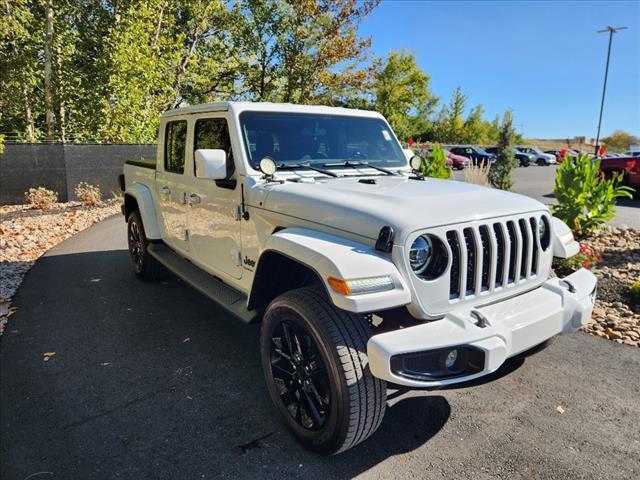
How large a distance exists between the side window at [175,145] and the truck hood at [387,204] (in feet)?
5.16

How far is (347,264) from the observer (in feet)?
7.37

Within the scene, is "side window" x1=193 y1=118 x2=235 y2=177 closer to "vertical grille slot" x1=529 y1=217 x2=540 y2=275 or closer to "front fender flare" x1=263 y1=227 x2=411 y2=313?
"front fender flare" x1=263 y1=227 x2=411 y2=313

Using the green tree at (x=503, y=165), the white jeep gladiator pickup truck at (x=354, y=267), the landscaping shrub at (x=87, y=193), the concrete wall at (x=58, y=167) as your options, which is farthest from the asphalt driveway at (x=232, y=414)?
the concrete wall at (x=58, y=167)

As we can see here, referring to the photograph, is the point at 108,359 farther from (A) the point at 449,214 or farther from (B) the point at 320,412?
(A) the point at 449,214

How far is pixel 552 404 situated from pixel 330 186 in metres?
2.14

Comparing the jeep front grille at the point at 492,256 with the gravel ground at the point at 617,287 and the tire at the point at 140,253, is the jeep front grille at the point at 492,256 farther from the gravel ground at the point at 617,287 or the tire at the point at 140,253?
the tire at the point at 140,253

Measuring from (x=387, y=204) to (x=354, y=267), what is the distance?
579 millimetres

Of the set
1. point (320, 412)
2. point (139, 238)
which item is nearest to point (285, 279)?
point (320, 412)

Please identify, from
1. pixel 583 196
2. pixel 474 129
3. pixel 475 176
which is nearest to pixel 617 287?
pixel 583 196

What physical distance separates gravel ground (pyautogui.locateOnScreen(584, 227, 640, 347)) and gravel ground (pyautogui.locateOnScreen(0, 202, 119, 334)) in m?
5.77

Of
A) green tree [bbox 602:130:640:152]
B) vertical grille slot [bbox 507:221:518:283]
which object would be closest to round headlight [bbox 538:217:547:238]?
vertical grille slot [bbox 507:221:518:283]

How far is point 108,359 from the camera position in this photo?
3.69 metres

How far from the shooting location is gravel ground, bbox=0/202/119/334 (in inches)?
225

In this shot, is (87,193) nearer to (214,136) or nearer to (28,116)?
(28,116)
